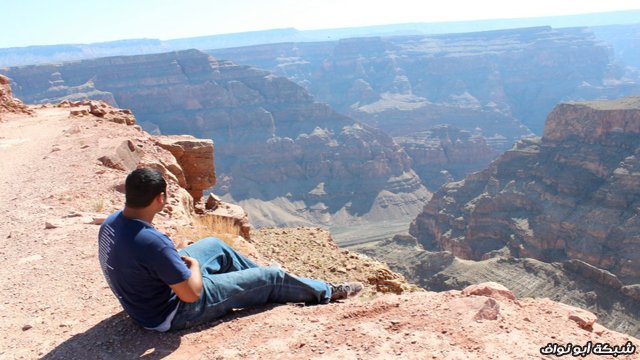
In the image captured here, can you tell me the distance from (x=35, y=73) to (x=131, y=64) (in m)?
22.2

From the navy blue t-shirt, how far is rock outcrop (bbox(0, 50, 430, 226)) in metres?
96.0

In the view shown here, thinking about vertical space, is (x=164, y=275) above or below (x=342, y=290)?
above

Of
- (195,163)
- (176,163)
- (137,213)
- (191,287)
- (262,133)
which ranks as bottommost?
(262,133)

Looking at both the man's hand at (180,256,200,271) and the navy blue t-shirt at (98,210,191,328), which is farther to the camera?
the man's hand at (180,256,200,271)

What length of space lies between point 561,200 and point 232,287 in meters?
60.0

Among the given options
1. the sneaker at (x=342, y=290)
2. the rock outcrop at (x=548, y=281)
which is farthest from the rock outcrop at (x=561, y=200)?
the sneaker at (x=342, y=290)

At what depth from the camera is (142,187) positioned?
4848 mm

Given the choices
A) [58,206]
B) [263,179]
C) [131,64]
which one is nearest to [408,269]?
[58,206]

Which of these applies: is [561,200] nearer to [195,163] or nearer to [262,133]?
[195,163]

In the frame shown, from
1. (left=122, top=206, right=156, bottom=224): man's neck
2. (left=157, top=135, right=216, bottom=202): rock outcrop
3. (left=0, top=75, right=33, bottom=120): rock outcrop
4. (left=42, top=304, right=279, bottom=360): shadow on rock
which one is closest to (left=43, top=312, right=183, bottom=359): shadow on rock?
(left=42, top=304, right=279, bottom=360): shadow on rock

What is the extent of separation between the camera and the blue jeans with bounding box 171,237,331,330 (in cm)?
540

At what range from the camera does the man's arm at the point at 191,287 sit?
4.88 m

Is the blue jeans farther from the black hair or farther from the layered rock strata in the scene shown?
the layered rock strata

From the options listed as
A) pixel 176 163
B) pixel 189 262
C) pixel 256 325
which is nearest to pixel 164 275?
pixel 189 262
